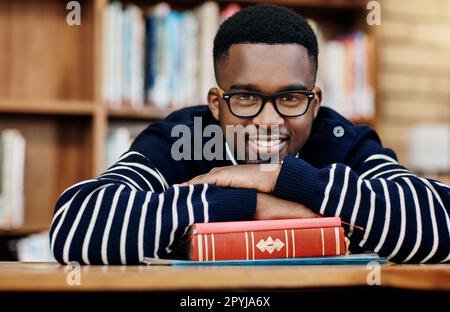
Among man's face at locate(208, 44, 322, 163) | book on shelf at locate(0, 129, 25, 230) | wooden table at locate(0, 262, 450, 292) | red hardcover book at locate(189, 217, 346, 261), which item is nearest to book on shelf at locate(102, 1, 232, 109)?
book on shelf at locate(0, 129, 25, 230)

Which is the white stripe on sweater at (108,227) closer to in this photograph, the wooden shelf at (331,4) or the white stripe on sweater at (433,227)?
the white stripe on sweater at (433,227)

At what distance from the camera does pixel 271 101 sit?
52.7 inches

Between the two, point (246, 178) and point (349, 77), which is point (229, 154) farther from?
point (349, 77)

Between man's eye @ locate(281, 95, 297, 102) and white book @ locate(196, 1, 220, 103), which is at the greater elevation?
white book @ locate(196, 1, 220, 103)

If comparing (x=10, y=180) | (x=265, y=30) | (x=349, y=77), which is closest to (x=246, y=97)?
(x=265, y=30)

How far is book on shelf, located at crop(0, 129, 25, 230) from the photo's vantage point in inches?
97.8

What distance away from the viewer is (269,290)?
0.97 meters

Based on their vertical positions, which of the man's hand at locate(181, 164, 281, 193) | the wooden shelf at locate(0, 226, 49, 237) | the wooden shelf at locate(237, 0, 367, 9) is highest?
the wooden shelf at locate(237, 0, 367, 9)

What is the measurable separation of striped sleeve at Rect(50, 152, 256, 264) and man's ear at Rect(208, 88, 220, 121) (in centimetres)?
37

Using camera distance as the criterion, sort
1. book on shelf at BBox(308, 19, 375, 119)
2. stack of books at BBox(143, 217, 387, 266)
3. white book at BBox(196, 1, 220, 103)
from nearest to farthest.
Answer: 1. stack of books at BBox(143, 217, 387, 266)
2. white book at BBox(196, 1, 220, 103)
3. book on shelf at BBox(308, 19, 375, 119)

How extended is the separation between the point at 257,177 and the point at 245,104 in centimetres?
21

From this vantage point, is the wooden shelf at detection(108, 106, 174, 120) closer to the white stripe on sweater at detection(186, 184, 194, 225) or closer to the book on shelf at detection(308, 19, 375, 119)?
the book on shelf at detection(308, 19, 375, 119)

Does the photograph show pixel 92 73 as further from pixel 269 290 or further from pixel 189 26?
pixel 269 290

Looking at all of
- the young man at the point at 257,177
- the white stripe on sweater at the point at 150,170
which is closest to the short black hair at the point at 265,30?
the young man at the point at 257,177
